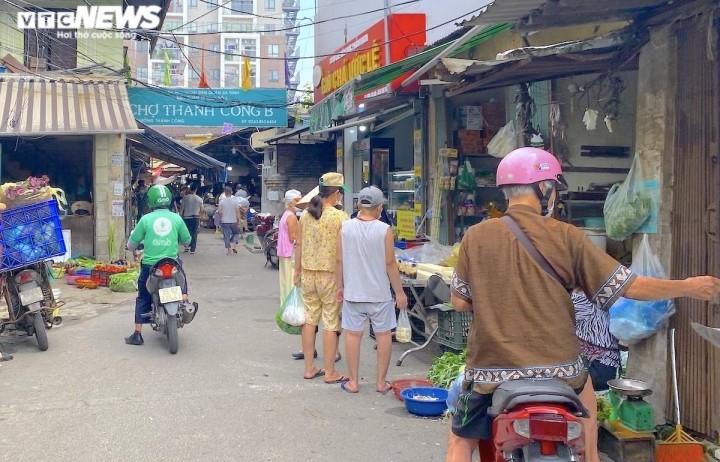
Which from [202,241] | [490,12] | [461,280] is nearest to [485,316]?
[461,280]

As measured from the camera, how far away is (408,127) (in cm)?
1661

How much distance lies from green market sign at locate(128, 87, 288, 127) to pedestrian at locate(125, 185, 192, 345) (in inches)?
437

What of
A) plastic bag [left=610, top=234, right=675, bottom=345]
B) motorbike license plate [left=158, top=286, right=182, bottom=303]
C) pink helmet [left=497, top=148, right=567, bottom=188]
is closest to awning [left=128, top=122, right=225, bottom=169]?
motorbike license plate [left=158, top=286, right=182, bottom=303]

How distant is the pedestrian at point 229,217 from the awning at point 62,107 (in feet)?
13.0

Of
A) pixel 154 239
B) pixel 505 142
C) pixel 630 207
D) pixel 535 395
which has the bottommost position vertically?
pixel 535 395

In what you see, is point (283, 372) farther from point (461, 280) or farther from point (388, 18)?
point (388, 18)

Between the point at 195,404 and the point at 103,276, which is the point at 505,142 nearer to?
the point at 195,404

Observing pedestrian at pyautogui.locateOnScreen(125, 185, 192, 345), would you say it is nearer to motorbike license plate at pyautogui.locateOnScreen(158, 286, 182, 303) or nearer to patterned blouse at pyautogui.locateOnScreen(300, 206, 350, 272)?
motorbike license plate at pyautogui.locateOnScreen(158, 286, 182, 303)

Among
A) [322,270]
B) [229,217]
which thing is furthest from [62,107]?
[322,270]

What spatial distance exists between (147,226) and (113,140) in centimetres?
833

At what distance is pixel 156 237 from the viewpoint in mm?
8250

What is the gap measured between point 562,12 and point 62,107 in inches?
487

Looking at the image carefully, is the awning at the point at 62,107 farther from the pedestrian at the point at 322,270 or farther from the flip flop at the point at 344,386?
the flip flop at the point at 344,386

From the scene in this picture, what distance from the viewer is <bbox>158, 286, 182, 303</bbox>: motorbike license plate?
8.02m
